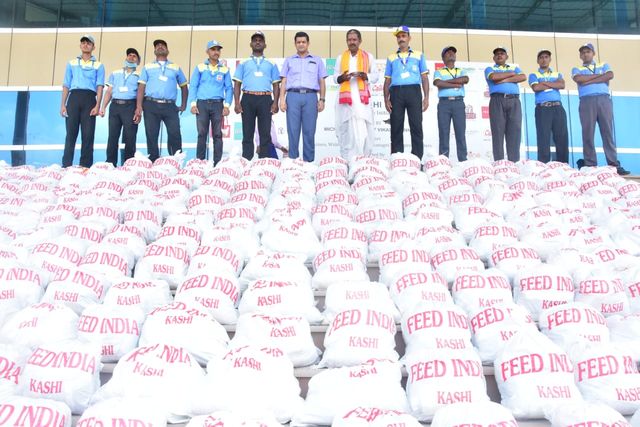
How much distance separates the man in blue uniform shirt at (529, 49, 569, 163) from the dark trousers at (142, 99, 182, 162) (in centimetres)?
438

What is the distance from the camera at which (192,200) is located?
480 centimetres

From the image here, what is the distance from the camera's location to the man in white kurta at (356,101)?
685 centimetres

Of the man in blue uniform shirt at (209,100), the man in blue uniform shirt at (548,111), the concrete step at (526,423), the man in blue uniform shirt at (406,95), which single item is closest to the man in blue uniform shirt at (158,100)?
the man in blue uniform shirt at (209,100)

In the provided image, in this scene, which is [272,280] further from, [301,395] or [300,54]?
[300,54]

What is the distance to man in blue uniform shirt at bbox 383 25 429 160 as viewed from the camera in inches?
259

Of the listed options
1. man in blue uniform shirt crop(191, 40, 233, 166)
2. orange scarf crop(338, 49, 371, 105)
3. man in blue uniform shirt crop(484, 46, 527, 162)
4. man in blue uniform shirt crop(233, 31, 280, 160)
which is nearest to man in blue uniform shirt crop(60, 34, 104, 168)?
man in blue uniform shirt crop(191, 40, 233, 166)

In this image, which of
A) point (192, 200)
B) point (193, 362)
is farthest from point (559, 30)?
point (193, 362)

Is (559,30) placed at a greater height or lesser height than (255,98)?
greater

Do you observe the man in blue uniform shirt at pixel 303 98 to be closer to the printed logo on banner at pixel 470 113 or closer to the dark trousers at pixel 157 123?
the dark trousers at pixel 157 123

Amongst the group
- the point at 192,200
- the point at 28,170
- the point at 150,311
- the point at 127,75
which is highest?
the point at 127,75

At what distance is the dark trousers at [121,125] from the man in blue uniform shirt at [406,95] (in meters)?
3.09

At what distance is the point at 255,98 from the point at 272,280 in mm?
3984

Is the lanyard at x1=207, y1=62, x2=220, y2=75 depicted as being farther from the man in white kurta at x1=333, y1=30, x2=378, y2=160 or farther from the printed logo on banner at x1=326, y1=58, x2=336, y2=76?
the printed logo on banner at x1=326, y1=58, x2=336, y2=76

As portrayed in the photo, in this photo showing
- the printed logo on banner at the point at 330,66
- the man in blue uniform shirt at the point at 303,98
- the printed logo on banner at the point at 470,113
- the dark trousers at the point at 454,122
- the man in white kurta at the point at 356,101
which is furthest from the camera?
the printed logo on banner at the point at 330,66
